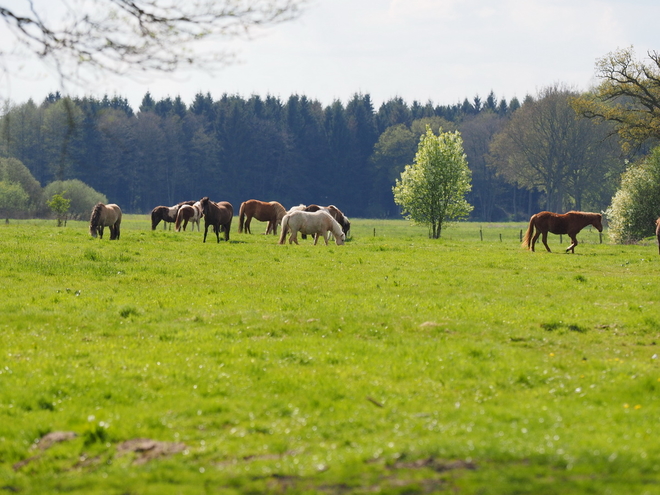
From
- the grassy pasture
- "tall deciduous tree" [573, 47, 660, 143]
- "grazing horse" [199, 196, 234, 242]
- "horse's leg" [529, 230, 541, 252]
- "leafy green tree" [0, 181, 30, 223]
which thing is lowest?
the grassy pasture

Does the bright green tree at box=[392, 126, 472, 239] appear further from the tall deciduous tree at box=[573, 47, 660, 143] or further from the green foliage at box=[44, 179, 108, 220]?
the green foliage at box=[44, 179, 108, 220]

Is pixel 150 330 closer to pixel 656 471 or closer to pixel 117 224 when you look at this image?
pixel 656 471

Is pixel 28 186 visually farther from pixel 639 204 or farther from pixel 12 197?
pixel 639 204

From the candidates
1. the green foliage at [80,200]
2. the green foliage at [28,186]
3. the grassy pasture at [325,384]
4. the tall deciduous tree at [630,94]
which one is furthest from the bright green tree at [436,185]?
the green foliage at [80,200]

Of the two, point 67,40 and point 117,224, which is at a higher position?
point 67,40

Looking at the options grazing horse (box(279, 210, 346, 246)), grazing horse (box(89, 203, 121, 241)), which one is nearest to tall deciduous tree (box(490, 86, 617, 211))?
grazing horse (box(279, 210, 346, 246))

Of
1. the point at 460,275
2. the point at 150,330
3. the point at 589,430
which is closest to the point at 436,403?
the point at 589,430

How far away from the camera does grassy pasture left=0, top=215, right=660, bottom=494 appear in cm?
710

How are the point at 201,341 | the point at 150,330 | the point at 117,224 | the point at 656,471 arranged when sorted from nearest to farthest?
1. the point at 656,471
2. the point at 201,341
3. the point at 150,330
4. the point at 117,224

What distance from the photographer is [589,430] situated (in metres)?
8.17

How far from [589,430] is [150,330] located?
9.49 meters

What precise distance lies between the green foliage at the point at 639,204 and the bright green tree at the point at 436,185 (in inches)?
483

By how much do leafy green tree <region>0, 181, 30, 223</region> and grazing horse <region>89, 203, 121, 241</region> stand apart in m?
43.8

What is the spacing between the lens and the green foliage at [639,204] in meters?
52.8
